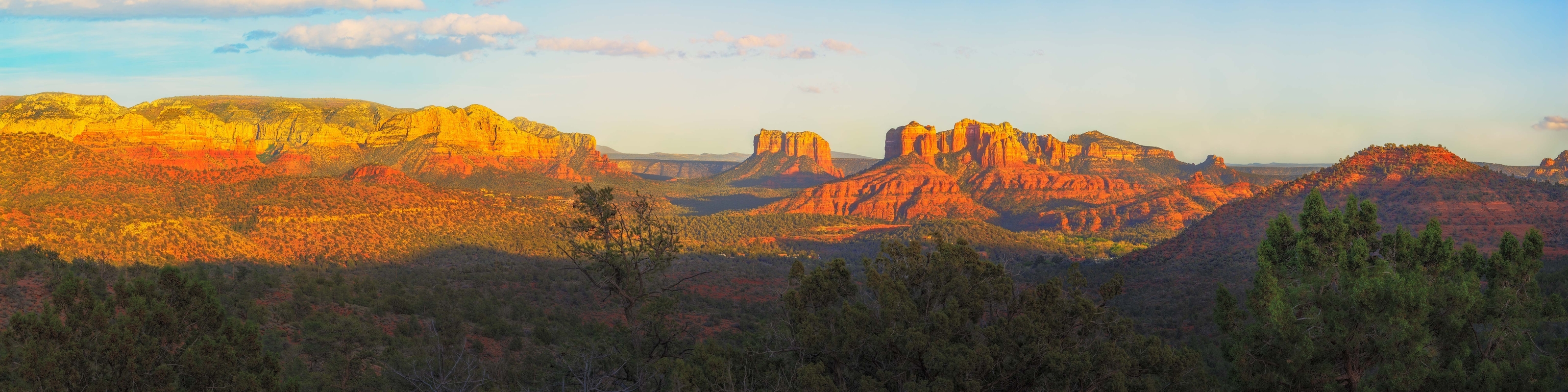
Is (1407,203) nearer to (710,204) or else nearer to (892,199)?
(892,199)

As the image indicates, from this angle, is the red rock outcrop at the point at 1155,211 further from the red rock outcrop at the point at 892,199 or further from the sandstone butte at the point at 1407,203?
the sandstone butte at the point at 1407,203

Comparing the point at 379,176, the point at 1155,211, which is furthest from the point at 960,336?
the point at 1155,211

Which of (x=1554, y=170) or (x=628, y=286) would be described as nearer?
(x=628, y=286)

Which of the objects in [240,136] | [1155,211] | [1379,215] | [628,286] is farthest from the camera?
[240,136]

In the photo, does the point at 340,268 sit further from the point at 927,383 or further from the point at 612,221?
the point at 927,383

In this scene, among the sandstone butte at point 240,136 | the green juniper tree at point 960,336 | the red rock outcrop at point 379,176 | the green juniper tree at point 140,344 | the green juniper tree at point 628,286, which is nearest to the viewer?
the green juniper tree at point 140,344

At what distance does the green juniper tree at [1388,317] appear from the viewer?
766 inches

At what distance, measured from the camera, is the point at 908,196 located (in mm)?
181125

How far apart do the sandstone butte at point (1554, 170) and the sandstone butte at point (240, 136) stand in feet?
628

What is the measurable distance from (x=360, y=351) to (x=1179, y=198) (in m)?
148

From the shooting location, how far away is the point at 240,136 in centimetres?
15712

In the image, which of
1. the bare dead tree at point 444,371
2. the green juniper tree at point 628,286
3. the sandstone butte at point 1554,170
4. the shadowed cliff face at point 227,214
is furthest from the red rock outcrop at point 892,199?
the bare dead tree at point 444,371

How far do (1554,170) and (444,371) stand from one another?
21329 cm

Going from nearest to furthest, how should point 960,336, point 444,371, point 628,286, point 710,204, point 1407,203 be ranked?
1. point 960,336
2. point 444,371
3. point 628,286
4. point 1407,203
5. point 710,204
